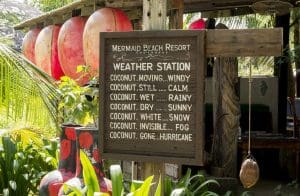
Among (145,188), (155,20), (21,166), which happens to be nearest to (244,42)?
(155,20)

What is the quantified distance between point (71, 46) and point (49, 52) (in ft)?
2.50

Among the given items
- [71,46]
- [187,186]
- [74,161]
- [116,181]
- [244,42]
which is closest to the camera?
[244,42]

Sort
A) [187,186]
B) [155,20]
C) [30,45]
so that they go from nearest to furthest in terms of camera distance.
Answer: [155,20]
[187,186]
[30,45]

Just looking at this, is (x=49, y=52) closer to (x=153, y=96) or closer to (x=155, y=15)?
(x=155, y=15)

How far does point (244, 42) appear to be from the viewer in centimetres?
341

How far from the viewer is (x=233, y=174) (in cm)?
692

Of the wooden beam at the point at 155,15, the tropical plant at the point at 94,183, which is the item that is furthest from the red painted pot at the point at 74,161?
the wooden beam at the point at 155,15

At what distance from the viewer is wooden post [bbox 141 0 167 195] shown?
366 cm

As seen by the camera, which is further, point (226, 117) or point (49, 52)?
point (226, 117)

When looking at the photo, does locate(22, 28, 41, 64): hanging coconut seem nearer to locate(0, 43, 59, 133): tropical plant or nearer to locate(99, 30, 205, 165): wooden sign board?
locate(0, 43, 59, 133): tropical plant

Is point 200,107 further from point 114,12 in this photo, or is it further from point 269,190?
point 269,190

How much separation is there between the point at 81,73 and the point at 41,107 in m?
1.12

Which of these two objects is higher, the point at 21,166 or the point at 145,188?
the point at 145,188

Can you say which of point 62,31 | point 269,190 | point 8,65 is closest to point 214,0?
point 62,31
